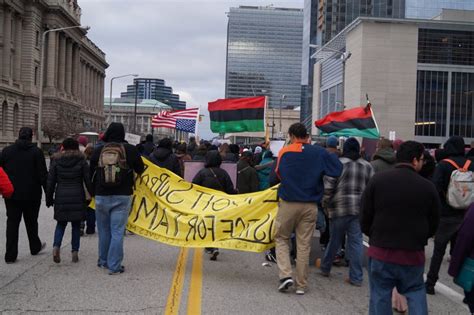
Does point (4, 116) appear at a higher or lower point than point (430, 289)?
higher

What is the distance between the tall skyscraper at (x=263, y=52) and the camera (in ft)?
409

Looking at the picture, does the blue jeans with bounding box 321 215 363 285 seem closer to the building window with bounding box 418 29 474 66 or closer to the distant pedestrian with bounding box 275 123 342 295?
the distant pedestrian with bounding box 275 123 342 295

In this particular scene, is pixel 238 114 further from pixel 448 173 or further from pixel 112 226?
pixel 448 173

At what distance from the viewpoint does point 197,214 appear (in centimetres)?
762

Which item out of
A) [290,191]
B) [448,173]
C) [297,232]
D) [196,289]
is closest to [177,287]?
[196,289]

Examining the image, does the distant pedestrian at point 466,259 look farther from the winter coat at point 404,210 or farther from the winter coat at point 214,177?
the winter coat at point 214,177

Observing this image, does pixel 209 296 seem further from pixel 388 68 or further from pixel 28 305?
pixel 388 68

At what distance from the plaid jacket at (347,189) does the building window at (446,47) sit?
287 ft

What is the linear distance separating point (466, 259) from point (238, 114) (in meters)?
9.36

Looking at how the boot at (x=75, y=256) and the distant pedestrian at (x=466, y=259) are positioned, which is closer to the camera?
the distant pedestrian at (x=466, y=259)

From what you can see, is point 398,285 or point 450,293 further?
point 450,293

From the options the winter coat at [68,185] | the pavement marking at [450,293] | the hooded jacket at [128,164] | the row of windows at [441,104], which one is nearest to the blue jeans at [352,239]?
the pavement marking at [450,293]

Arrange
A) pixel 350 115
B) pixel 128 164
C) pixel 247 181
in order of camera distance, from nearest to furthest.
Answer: pixel 128 164
pixel 247 181
pixel 350 115

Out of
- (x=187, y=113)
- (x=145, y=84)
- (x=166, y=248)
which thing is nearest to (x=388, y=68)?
(x=187, y=113)
